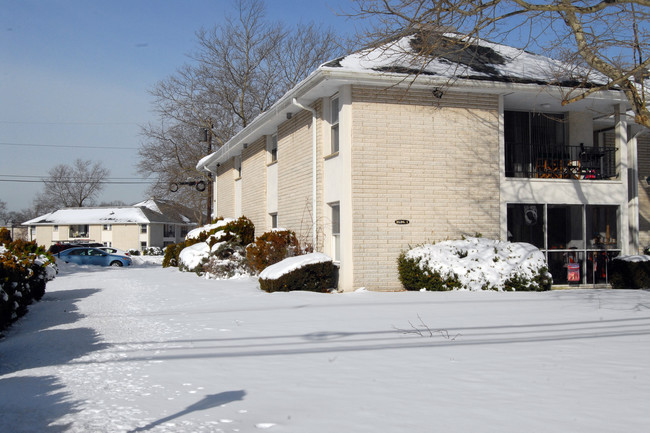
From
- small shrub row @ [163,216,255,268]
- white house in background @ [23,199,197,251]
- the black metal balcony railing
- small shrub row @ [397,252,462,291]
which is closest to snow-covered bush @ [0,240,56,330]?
small shrub row @ [163,216,255,268]

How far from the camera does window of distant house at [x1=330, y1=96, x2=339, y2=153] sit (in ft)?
51.8

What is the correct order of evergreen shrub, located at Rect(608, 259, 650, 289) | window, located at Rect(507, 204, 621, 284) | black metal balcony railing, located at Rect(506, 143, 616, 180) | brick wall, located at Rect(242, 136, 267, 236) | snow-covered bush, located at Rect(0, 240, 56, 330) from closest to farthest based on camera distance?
1. snow-covered bush, located at Rect(0, 240, 56, 330)
2. evergreen shrub, located at Rect(608, 259, 650, 289)
3. window, located at Rect(507, 204, 621, 284)
4. black metal balcony railing, located at Rect(506, 143, 616, 180)
5. brick wall, located at Rect(242, 136, 267, 236)

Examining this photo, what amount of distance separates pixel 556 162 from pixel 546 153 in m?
0.43

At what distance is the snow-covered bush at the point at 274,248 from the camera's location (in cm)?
1641

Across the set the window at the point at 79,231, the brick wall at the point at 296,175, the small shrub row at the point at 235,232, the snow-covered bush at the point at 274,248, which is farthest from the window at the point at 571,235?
the window at the point at 79,231

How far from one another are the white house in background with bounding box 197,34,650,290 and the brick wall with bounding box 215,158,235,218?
10172mm

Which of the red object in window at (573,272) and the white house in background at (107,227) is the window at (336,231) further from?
the white house in background at (107,227)

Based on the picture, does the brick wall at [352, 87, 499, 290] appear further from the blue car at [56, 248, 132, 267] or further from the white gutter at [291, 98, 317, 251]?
the blue car at [56, 248, 132, 267]

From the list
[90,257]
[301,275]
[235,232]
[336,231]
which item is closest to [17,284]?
[301,275]

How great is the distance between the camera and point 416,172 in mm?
15109

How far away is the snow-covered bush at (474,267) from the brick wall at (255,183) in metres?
9.14

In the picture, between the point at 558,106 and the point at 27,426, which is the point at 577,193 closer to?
the point at 558,106

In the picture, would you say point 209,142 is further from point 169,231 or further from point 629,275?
point 169,231

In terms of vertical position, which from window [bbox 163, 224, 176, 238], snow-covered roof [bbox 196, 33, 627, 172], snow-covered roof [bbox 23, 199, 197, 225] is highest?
snow-covered roof [bbox 196, 33, 627, 172]
